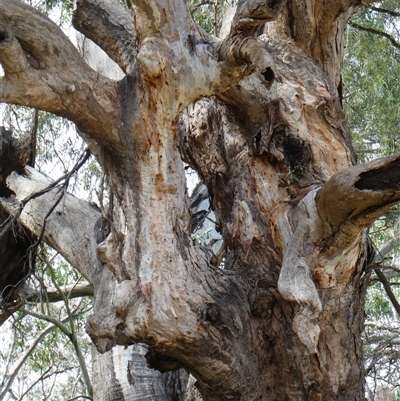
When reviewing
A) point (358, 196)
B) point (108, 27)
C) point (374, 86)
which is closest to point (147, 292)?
point (358, 196)

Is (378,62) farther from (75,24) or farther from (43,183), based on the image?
(75,24)

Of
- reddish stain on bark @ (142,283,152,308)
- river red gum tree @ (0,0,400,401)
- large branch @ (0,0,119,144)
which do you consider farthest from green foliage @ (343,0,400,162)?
reddish stain on bark @ (142,283,152,308)

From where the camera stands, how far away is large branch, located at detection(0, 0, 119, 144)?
6.63 feet

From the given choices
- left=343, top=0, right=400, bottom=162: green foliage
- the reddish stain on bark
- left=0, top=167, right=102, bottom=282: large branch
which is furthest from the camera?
left=343, top=0, right=400, bottom=162: green foliage

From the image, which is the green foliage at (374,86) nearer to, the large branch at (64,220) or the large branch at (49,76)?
the large branch at (64,220)

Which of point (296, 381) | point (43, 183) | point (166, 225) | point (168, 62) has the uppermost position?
point (43, 183)

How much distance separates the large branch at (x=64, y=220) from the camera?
10.6 ft

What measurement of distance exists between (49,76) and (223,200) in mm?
971

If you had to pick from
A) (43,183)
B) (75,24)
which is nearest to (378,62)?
Result: (43,183)

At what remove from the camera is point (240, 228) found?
2.66 metres

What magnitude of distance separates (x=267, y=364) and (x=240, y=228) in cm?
55

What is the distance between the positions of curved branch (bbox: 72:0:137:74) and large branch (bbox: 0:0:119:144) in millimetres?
228

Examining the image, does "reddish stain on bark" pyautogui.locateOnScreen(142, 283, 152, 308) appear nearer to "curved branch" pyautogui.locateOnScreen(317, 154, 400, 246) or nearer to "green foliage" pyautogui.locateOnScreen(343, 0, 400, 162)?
"curved branch" pyautogui.locateOnScreen(317, 154, 400, 246)

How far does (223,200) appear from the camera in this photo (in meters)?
2.81
